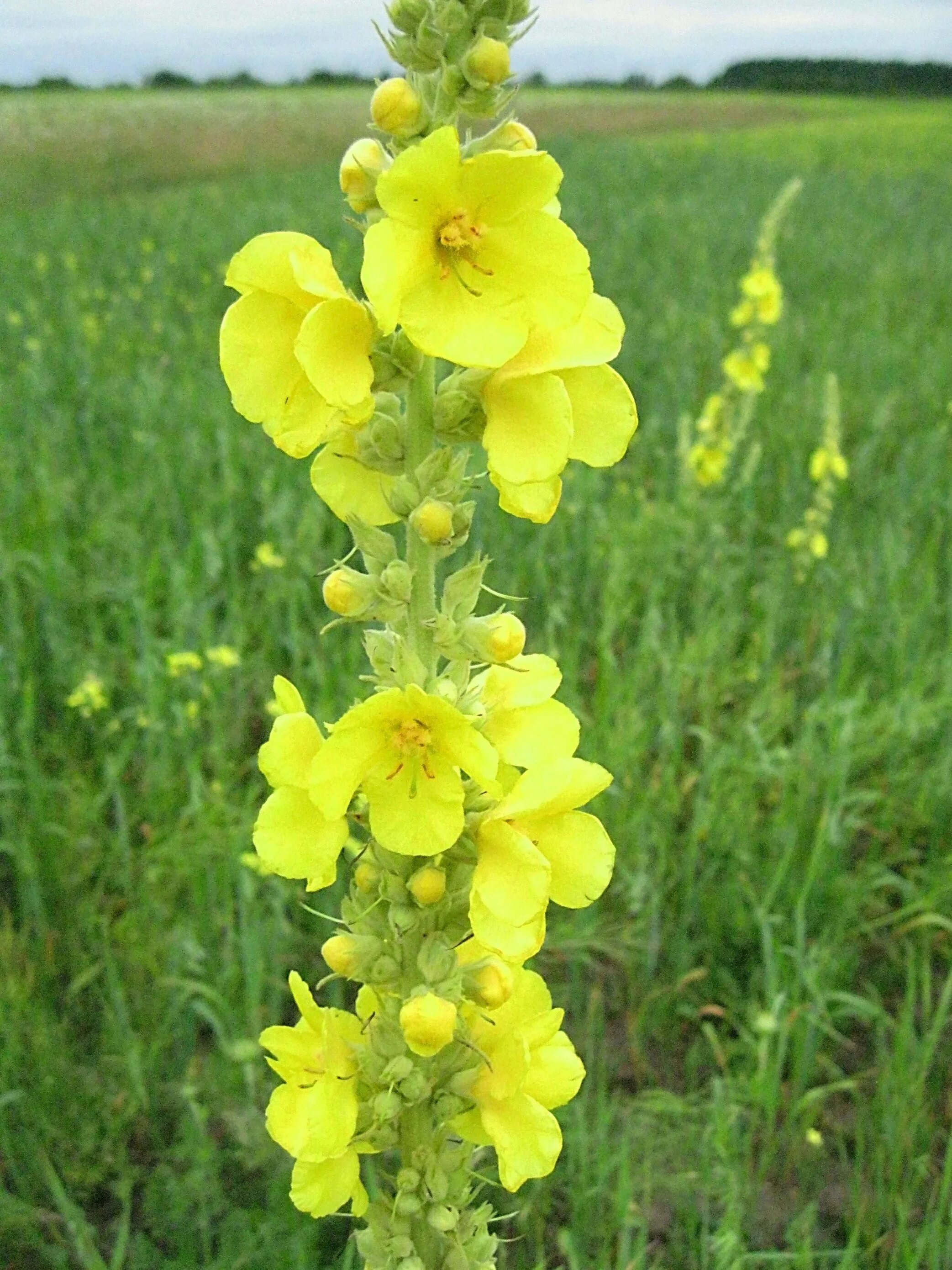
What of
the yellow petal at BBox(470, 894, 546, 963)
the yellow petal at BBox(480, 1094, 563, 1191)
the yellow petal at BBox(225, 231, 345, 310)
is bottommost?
the yellow petal at BBox(480, 1094, 563, 1191)

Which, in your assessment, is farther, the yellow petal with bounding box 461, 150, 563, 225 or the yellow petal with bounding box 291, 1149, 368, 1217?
the yellow petal with bounding box 291, 1149, 368, 1217

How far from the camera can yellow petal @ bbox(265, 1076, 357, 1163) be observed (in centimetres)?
117

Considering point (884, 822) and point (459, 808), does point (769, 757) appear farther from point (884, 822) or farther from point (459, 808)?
point (459, 808)

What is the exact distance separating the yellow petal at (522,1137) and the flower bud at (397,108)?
1.03m

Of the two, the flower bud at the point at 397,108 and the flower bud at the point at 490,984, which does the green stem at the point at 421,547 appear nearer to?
the flower bud at the point at 397,108

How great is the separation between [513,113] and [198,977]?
1.90 m

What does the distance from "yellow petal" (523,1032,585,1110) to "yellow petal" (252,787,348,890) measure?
34 cm

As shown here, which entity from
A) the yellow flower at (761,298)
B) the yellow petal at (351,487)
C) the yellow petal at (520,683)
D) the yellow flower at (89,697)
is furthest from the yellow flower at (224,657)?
the yellow flower at (761,298)

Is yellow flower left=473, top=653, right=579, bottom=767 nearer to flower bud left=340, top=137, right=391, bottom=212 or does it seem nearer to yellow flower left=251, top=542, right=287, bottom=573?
flower bud left=340, top=137, right=391, bottom=212

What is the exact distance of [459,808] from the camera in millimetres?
1120

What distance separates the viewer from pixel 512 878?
112 cm

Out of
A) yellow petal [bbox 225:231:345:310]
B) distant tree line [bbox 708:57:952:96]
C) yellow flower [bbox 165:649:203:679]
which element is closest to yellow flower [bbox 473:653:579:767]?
yellow petal [bbox 225:231:345:310]

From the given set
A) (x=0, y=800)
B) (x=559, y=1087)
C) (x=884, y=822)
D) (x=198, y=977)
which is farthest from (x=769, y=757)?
(x=0, y=800)

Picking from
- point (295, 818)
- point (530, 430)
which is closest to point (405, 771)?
point (295, 818)
